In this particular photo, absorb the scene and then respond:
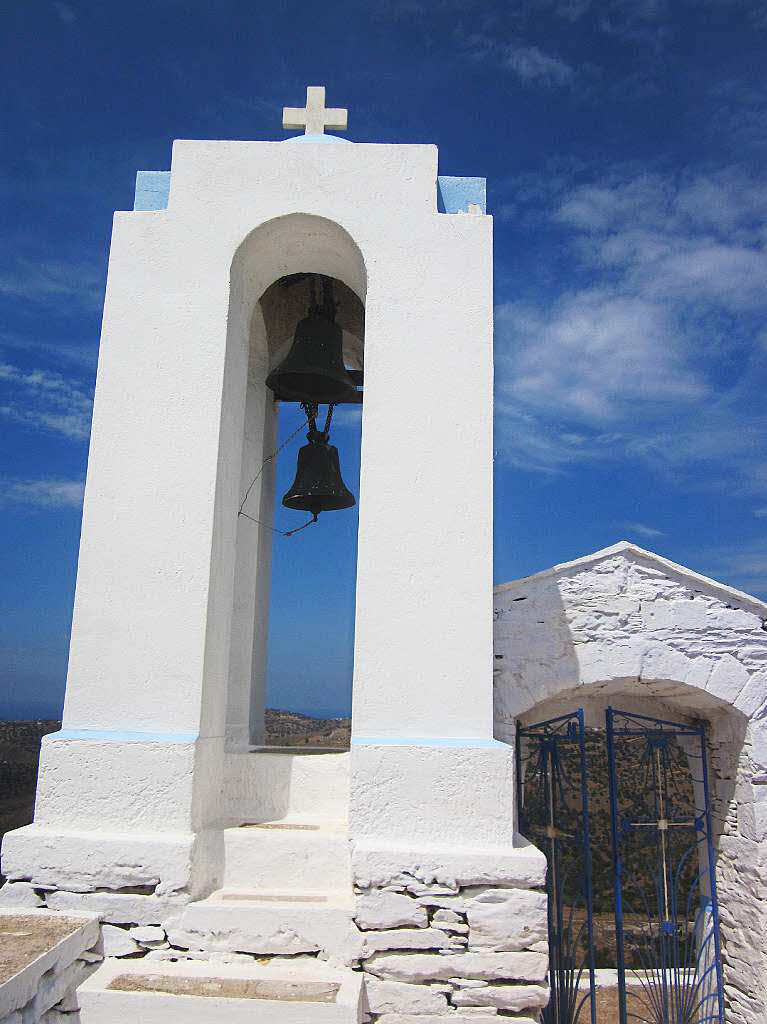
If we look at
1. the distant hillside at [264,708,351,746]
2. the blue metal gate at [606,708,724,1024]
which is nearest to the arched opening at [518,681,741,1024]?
the blue metal gate at [606,708,724,1024]

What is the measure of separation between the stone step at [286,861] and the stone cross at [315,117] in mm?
3559

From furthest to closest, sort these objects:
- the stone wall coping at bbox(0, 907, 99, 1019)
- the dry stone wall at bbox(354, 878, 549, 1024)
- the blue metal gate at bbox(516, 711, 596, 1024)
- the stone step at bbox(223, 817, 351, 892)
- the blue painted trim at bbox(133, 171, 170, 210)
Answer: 1. the blue metal gate at bbox(516, 711, 596, 1024)
2. the blue painted trim at bbox(133, 171, 170, 210)
3. the stone step at bbox(223, 817, 351, 892)
4. the dry stone wall at bbox(354, 878, 549, 1024)
5. the stone wall coping at bbox(0, 907, 99, 1019)

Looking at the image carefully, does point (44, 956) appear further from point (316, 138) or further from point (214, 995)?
point (316, 138)

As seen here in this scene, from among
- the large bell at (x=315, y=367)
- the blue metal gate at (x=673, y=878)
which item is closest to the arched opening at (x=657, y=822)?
the blue metal gate at (x=673, y=878)

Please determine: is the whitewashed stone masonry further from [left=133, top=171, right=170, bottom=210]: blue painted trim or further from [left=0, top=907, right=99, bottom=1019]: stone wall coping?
[left=133, top=171, right=170, bottom=210]: blue painted trim

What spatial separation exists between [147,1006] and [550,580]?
2.95 meters

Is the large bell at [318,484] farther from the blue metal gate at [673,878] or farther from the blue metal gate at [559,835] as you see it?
the blue metal gate at [673,878]

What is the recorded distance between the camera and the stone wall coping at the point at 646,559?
15.1 ft

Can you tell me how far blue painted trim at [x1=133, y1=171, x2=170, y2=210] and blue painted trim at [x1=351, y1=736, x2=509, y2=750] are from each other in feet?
9.17

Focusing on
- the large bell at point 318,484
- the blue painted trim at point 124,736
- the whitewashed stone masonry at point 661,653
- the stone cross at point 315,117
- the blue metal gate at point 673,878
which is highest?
the stone cross at point 315,117

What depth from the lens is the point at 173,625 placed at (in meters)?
3.48

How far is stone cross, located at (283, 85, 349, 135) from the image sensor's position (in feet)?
14.2

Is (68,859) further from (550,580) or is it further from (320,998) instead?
(550,580)

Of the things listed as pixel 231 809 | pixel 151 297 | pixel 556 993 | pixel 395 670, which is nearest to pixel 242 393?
pixel 151 297
